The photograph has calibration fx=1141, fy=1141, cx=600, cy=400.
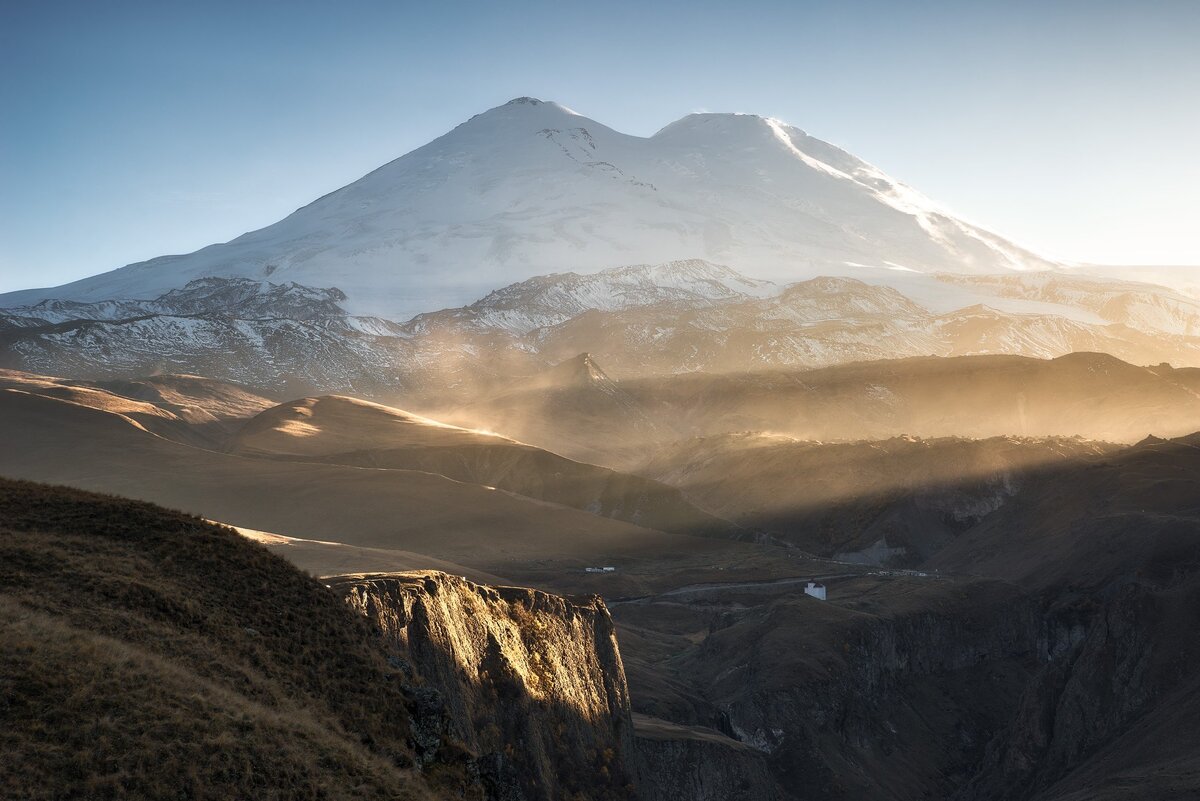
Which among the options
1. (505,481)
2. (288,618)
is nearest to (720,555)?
(505,481)

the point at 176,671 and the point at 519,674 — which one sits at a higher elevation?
the point at 176,671

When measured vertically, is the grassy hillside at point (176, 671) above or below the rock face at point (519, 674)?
above

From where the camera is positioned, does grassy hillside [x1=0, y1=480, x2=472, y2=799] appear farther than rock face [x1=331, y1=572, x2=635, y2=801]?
No

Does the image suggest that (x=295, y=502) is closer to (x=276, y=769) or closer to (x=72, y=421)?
(x=72, y=421)

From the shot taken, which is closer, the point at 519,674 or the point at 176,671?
the point at 176,671

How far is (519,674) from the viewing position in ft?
122

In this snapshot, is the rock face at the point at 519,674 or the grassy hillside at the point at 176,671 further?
the rock face at the point at 519,674

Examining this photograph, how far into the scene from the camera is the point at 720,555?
109 metres

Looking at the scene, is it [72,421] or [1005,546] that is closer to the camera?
[1005,546]

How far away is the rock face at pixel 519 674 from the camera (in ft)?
104

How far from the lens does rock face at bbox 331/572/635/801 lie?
31766 millimetres

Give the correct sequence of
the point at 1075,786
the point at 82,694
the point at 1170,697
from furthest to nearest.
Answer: the point at 1170,697 → the point at 1075,786 → the point at 82,694

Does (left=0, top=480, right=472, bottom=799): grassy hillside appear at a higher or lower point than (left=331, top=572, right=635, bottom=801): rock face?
higher

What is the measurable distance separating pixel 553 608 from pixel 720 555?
68.6 metres
